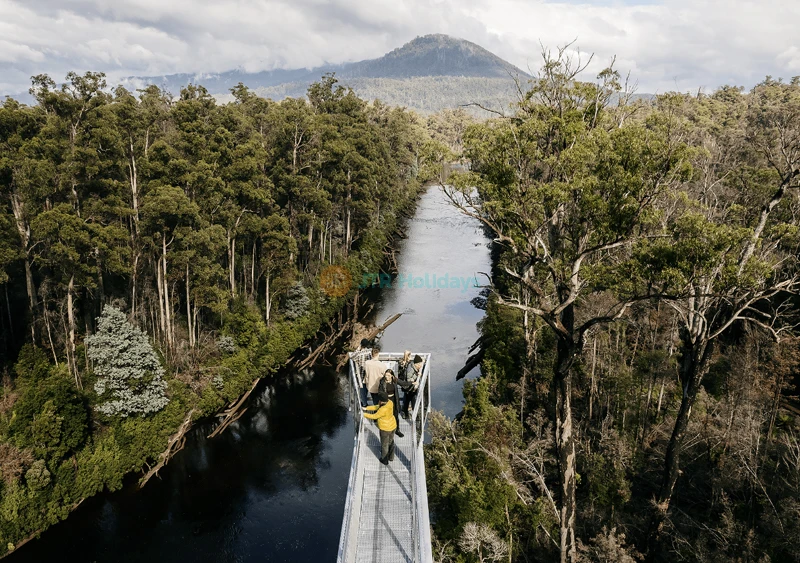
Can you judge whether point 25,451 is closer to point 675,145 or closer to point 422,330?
point 675,145

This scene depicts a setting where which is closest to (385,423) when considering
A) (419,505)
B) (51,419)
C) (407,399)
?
(419,505)

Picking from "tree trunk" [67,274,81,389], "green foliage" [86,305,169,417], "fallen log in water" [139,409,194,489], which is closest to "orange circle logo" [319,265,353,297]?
"fallen log in water" [139,409,194,489]

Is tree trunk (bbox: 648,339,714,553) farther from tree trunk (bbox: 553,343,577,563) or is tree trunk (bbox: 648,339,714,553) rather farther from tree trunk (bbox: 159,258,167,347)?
tree trunk (bbox: 159,258,167,347)

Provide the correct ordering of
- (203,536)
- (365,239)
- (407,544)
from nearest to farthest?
(407,544) < (203,536) < (365,239)

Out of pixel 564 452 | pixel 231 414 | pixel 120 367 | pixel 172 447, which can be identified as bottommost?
pixel 172 447

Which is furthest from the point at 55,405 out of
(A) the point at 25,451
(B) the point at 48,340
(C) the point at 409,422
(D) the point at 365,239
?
(D) the point at 365,239

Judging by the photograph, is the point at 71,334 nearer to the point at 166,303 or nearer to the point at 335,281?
the point at 166,303
